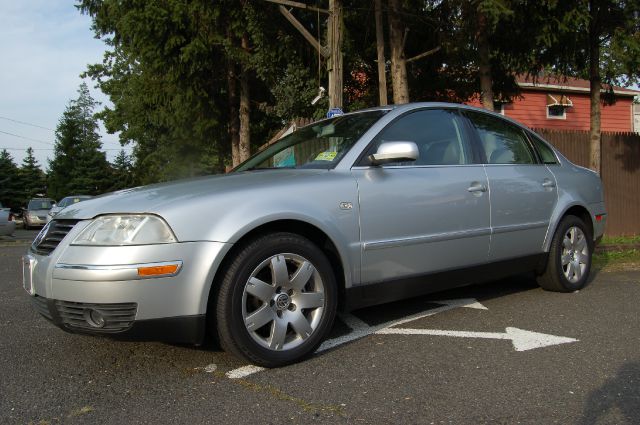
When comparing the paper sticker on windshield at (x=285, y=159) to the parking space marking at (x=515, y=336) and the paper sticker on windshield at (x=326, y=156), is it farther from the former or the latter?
the parking space marking at (x=515, y=336)

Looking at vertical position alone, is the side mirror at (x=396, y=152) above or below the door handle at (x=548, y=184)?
above

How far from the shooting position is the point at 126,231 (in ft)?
10.1

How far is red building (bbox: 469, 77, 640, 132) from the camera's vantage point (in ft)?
80.0

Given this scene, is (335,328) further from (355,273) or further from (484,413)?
(484,413)

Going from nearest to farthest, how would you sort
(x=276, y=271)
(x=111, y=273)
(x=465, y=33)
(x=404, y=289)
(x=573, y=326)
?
(x=111, y=273) → (x=276, y=271) → (x=404, y=289) → (x=573, y=326) → (x=465, y=33)

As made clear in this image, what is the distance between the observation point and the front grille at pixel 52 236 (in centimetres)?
332

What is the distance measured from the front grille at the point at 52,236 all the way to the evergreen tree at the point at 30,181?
182 ft

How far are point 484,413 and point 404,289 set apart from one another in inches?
50.9

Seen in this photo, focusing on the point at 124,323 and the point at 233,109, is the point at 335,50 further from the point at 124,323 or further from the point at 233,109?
the point at 124,323

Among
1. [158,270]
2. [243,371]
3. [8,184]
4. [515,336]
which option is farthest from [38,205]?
[515,336]

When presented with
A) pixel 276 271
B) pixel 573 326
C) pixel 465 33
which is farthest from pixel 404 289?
pixel 465 33

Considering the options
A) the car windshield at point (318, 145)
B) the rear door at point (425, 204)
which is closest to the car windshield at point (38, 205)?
the car windshield at point (318, 145)

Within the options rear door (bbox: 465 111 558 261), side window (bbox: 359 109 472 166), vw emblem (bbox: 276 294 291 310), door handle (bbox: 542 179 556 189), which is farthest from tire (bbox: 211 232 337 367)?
door handle (bbox: 542 179 556 189)

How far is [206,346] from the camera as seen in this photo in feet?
12.5
